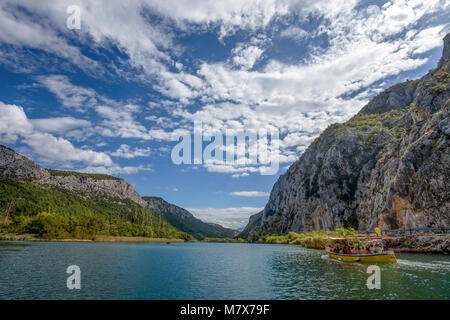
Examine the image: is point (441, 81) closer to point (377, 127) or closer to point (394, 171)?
point (394, 171)

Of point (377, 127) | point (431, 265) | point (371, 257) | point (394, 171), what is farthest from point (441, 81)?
point (431, 265)

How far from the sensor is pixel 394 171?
94812mm

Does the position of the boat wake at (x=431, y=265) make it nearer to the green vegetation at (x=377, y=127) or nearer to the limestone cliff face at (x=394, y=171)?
the limestone cliff face at (x=394, y=171)

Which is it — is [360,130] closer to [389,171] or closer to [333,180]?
[333,180]

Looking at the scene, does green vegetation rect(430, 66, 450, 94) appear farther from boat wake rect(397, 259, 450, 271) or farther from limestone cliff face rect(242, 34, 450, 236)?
boat wake rect(397, 259, 450, 271)

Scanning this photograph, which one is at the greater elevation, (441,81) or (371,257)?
(441,81)

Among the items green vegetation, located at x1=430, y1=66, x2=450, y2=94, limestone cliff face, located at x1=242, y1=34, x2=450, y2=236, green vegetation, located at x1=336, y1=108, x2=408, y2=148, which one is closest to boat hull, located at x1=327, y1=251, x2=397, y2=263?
limestone cliff face, located at x1=242, y1=34, x2=450, y2=236

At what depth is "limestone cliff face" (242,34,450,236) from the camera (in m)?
73.7

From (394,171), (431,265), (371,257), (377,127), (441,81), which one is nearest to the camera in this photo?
(431,265)

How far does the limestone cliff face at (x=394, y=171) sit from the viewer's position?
7369 cm

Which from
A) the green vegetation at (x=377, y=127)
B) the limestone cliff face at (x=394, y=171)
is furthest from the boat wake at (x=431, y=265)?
the green vegetation at (x=377, y=127)

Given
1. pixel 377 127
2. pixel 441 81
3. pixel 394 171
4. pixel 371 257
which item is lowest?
pixel 371 257

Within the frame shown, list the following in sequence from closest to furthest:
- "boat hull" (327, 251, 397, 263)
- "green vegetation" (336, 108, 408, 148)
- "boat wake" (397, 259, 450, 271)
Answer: "boat wake" (397, 259, 450, 271) < "boat hull" (327, 251, 397, 263) < "green vegetation" (336, 108, 408, 148)
